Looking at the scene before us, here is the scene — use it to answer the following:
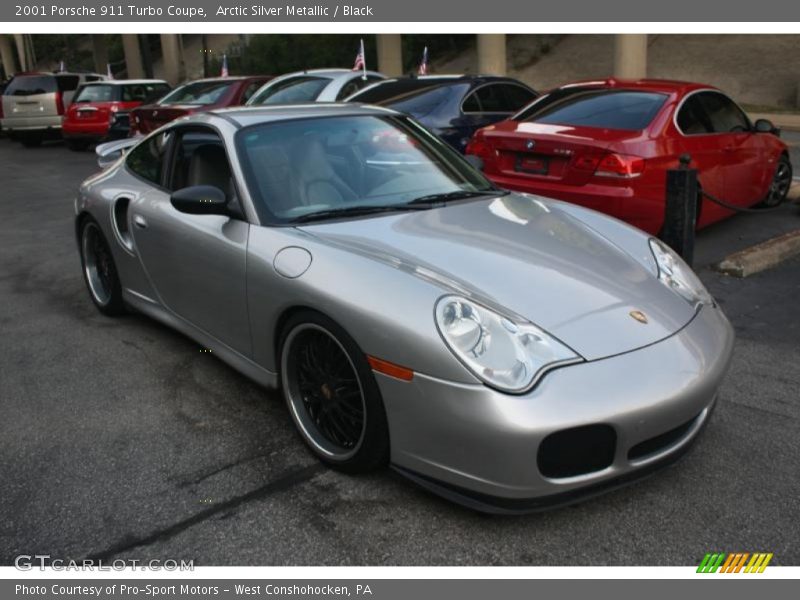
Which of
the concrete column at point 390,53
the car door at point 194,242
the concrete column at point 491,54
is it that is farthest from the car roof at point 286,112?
the concrete column at point 390,53

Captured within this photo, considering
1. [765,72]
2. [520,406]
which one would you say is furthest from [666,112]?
[765,72]

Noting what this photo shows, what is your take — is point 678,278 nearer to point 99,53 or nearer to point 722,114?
point 722,114

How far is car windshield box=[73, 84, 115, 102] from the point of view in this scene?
55.8 feet

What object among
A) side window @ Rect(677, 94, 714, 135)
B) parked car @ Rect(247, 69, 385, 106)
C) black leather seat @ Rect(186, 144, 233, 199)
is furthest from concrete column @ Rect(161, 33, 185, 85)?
black leather seat @ Rect(186, 144, 233, 199)

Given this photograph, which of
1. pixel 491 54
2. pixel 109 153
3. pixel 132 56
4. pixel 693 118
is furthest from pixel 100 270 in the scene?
pixel 132 56

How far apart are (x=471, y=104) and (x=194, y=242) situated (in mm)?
5749

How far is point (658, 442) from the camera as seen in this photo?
9.18ft

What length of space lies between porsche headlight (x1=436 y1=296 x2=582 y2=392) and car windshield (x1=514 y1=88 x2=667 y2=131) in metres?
4.12

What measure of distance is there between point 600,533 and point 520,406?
599 mm

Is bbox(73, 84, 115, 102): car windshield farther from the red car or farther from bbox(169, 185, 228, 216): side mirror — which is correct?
bbox(169, 185, 228, 216): side mirror

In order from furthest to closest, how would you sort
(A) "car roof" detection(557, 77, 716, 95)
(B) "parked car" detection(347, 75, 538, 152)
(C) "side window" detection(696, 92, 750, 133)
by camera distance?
(B) "parked car" detection(347, 75, 538, 152), (C) "side window" detection(696, 92, 750, 133), (A) "car roof" detection(557, 77, 716, 95)

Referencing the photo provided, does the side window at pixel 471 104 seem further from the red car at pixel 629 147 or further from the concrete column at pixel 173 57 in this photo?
the concrete column at pixel 173 57

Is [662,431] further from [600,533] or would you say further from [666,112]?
[666,112]

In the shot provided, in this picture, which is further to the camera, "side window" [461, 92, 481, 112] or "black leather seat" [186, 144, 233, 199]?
"side window" [461, 92, 481, 112]
